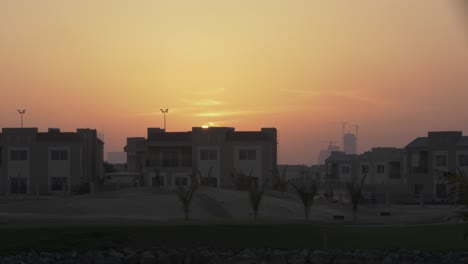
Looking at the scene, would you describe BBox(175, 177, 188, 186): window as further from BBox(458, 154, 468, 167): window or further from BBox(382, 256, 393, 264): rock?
BBox(382, 256, 393, 264): rock

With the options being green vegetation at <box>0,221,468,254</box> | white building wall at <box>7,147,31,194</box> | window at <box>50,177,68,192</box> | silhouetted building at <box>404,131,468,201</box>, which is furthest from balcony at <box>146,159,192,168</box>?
green vegetation at <box>0,221,468,254</box>

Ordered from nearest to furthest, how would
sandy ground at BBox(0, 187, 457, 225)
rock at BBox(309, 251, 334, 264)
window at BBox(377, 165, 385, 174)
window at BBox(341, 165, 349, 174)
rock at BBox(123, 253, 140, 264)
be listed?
rock at BBox(309, 251, 334, 264), rock at BBox(123, 253, 140, 264), sandy ground at BBox(0, 187, 457, 225), window at BBox(377, 165, 385, 174), window at BBox(341, 165, 349, 174)

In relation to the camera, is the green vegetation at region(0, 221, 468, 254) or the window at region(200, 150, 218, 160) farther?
the window at region(200, 150, 218, 160)

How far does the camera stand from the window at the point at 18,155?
249 ft

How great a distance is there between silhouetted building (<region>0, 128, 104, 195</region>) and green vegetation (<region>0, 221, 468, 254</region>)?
4437 centimetres

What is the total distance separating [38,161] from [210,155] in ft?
54.8

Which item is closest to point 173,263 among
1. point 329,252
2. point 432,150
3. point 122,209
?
point 329,252

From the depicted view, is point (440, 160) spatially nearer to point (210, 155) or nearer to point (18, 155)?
point (210, 155)

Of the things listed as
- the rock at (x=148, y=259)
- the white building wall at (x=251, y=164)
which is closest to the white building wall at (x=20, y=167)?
the white building wall at (x=251, y=164)

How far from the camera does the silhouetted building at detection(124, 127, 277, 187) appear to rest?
249 feet

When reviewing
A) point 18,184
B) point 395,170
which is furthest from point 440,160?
point 18,184

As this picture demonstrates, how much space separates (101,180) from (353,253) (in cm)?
4772

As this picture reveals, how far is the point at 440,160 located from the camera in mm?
77875

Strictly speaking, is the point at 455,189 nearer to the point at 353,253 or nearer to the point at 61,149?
the point at 353,253
